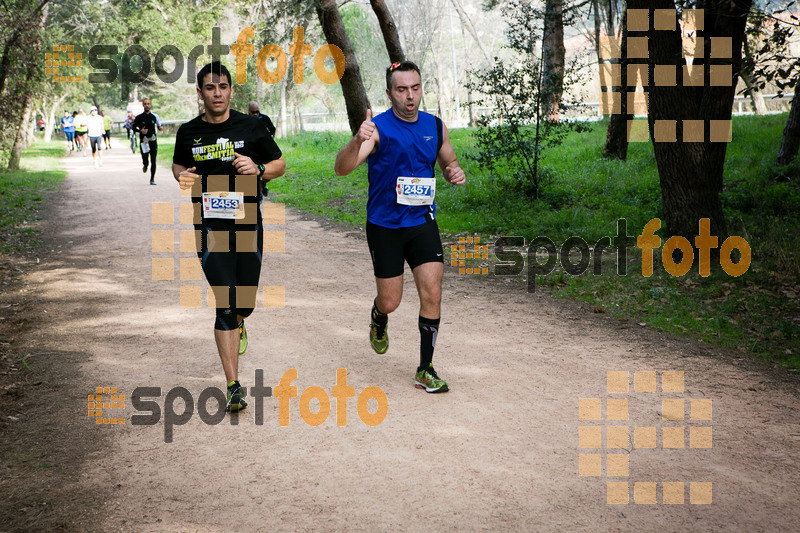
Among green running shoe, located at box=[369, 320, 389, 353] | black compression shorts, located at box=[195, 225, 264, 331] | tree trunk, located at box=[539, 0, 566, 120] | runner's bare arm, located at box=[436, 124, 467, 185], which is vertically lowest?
green running shoe, located at box=[369, 320, 389, 353]

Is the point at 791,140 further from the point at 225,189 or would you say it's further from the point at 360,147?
the point at 225,189

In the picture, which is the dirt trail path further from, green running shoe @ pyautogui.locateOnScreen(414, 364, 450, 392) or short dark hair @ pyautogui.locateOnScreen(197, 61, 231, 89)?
short dark hair @ pyautogui.locateOnScreen(197, 61, 231, 89)

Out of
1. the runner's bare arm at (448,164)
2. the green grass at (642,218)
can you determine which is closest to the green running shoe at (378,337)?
the runner's bare arm at (448,164)

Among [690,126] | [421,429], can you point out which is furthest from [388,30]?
[421,429]

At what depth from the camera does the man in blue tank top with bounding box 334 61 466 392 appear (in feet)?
17.2

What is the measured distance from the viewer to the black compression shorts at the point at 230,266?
5188mm

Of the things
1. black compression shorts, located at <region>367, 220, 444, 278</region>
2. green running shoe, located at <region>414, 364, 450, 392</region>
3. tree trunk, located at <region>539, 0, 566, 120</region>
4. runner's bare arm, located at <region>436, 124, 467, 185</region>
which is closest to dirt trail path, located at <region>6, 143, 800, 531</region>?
green running shoe, located at <region>414, 364, 450, 392</region>

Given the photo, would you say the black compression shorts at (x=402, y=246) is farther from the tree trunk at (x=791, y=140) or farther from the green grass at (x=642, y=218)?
the tree trunk at (x=791, y=140)

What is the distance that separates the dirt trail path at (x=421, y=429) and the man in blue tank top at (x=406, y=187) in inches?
28.0

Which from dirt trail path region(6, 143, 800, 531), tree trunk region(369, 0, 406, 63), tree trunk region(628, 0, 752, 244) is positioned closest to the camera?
dirt trail path region(6, 143, 800, 531)

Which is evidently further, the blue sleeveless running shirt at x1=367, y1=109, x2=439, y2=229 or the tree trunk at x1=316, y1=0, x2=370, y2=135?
the tree trunk at x1=316, y1=0, x2=370, y2=135

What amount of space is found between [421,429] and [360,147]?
201 cm

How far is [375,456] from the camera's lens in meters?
4.45

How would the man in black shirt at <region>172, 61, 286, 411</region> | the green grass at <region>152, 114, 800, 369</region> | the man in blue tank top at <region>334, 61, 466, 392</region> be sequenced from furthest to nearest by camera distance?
the green grass at <region>152, 114, 800, 369</region>
the man in blue tank top at <region>334, 61, 466, 392</region>
the man in black shirt at <region>172, 61, 286, 411</region>
